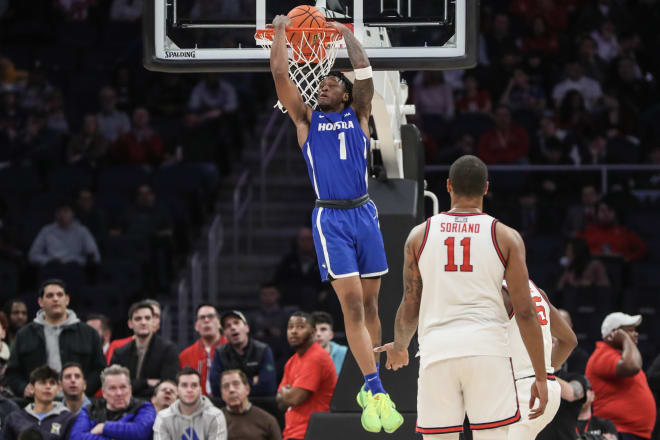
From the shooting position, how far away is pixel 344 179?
7.70m

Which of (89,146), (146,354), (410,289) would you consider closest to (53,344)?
(146,354)

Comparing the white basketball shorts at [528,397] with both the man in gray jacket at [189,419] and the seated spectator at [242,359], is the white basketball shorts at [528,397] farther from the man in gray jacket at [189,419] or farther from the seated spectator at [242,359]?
the seated spectator at [242,359]

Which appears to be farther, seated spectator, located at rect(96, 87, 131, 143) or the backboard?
seated spectator, located at rect(96, 87, 131, 143)

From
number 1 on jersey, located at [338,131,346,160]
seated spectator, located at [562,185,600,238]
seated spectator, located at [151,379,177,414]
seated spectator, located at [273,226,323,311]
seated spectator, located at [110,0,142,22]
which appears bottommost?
seated spectator, located at [151,379,177,414]

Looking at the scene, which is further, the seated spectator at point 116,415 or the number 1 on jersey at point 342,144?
the seated spectator at point 116,415

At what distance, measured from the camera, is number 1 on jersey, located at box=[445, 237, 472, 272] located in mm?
6324

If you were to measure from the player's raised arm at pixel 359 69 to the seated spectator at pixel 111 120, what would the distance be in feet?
32.9

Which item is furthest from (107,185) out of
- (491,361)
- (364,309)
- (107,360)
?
(491,361)

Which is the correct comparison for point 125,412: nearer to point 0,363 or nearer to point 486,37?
point 0,363

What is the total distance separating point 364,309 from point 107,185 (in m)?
8.98

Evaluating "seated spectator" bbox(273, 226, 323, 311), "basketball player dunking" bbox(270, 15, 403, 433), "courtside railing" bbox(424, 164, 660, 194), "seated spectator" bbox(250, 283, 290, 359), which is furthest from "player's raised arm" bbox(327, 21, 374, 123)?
"courtside railing" bbox(424, 164, 660, 194)

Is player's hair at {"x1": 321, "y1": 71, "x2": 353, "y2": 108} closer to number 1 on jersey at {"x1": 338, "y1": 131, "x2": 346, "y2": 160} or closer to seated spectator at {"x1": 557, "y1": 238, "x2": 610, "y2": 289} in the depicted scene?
number 1 on jersey at {"x1": 338, "y1": 131, "x2": 346, "y2": 160}

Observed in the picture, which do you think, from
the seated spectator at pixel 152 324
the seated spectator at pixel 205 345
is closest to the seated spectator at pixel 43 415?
the seated spectator at pixel 152 324

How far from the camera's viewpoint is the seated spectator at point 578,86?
55.4ft
